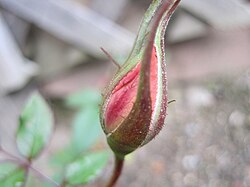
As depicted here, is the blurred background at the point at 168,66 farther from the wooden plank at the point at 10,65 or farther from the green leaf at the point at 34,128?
the green leaf at the point at 34,128

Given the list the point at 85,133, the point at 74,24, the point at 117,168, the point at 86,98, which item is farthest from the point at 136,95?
the point at 74,24

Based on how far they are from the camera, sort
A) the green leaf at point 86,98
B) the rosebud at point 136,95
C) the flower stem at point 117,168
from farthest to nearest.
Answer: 1. the green leaf at point 86,98
2. the flower stem at point 117,168
3. the rosebud at point 136,95

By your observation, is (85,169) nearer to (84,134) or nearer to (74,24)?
(84,134)

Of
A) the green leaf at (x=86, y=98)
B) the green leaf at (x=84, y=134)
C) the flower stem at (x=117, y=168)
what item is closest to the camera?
the flower stem at (x=117, y=168)

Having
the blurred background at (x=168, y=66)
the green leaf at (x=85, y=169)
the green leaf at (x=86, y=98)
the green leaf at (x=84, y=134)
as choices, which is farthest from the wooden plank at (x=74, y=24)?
the green leaf at (x=85, y=169)

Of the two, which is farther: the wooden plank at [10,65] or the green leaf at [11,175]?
the wooden plank at [10,65]

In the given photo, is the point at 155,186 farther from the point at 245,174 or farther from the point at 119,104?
the point at 119,104

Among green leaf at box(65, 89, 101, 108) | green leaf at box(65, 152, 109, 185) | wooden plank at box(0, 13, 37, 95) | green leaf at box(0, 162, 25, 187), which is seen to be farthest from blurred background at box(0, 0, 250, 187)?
green leaf at box(0, 162, 25, 187)
